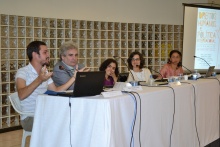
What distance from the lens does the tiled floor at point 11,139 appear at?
4157 mm

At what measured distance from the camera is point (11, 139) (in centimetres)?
441

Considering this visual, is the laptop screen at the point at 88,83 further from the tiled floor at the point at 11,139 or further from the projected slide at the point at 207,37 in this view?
the projected slide at the point at 207,37

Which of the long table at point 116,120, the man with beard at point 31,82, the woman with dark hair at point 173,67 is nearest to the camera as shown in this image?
the long table at point 116,120

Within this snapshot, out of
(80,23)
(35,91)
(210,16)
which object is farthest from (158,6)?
(35,91)

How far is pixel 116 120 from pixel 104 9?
385cm

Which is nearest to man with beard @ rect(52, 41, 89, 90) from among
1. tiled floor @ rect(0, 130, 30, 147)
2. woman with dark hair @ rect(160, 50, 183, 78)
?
tiled floor @ rect(0, 130, 30, 147)

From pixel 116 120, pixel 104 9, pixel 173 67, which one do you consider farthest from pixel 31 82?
pixel 104 9

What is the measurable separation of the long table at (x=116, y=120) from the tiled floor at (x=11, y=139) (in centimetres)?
185

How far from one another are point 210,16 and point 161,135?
3787 mm

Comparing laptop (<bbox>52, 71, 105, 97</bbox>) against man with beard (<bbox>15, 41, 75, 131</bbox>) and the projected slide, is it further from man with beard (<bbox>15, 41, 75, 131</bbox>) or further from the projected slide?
the projected slide

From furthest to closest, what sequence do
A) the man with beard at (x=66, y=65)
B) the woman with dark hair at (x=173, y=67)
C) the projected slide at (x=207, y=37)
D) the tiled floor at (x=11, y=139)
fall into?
the projected slide at (x=207, y=37)
the woman with dark hair at (x=173, y=67)
the tiled floor at (x=11, y=139)
the man with beard at (x=66, y=65)

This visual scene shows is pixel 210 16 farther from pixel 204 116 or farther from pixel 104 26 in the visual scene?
pixel 204 116

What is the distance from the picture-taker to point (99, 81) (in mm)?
2365

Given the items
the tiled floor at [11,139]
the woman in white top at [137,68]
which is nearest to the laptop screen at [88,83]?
the woman in white top at [137,68]
